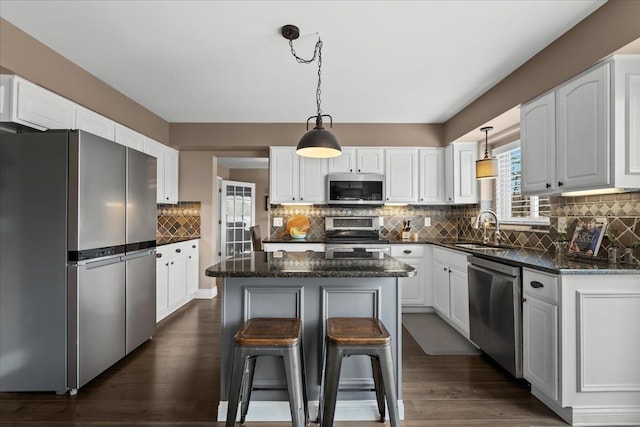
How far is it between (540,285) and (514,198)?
5.94 ft

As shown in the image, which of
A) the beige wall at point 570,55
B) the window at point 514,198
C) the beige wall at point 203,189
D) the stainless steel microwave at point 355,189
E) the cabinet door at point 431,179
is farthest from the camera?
the beige wall at point 203,189

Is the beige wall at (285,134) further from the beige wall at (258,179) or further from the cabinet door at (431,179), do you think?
the beige wall at (258,179)

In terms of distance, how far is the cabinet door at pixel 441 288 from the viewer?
143 inches

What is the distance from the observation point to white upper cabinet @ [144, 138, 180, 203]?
13.4ft

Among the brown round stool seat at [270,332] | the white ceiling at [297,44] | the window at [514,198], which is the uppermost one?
Result: the white ceiling at [297,44]

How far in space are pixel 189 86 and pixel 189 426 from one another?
2.91 metres

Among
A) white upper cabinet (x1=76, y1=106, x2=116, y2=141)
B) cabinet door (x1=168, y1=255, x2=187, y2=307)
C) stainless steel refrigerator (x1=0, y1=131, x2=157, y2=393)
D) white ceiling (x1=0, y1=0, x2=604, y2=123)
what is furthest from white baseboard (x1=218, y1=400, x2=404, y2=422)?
white upper cabinet (x1=76, y1=106, x2=116, y2=141)

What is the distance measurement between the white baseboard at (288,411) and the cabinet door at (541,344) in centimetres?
95

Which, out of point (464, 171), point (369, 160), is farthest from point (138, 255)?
point (464, 171)

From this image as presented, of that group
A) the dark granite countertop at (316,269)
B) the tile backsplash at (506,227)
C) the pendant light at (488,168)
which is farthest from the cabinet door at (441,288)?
the dark granite countertop at (316,269)

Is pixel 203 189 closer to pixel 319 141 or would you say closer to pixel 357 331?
pixel 319 141

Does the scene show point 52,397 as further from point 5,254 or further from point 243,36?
point 243,36

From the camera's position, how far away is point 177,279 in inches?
161

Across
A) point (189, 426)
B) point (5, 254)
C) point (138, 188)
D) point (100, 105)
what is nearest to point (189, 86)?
point (100, 105)
